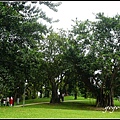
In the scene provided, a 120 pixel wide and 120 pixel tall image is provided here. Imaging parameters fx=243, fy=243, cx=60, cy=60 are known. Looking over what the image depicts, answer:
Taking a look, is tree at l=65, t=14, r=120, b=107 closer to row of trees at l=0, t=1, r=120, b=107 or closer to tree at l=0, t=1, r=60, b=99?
row of trees at l=0, t=1, r=120, b=107

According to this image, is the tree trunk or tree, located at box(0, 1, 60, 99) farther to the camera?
the tree trunk

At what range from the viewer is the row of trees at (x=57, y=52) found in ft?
48.4

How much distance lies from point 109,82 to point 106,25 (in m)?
5.45

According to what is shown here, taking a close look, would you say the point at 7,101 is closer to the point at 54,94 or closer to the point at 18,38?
the point at 54,94

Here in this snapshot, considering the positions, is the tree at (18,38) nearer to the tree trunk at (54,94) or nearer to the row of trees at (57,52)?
the row of trees at (57,52)

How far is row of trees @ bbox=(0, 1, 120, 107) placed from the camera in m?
14.8

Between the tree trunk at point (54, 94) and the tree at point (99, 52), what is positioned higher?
the tree at point (99, 52)

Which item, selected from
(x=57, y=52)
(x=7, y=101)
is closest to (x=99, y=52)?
(x=57, y=52)

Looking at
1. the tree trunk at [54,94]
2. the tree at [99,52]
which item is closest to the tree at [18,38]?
the tree at [99,52]

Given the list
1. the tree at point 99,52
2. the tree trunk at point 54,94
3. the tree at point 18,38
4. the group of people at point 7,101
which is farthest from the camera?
the tree trunk at point 54,94

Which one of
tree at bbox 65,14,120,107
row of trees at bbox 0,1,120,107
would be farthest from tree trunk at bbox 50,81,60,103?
tree at bbox 65,14,120,107

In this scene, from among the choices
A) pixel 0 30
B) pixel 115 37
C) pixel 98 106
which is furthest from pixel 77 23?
pixel 0 30

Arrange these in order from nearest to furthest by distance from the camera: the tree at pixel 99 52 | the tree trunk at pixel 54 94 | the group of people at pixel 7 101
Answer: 1. the tree at pixel 99 52
2. the group of people at pixel 7 101
3. the tree trunk at pixel 54 94

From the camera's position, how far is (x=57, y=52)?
2786cm
